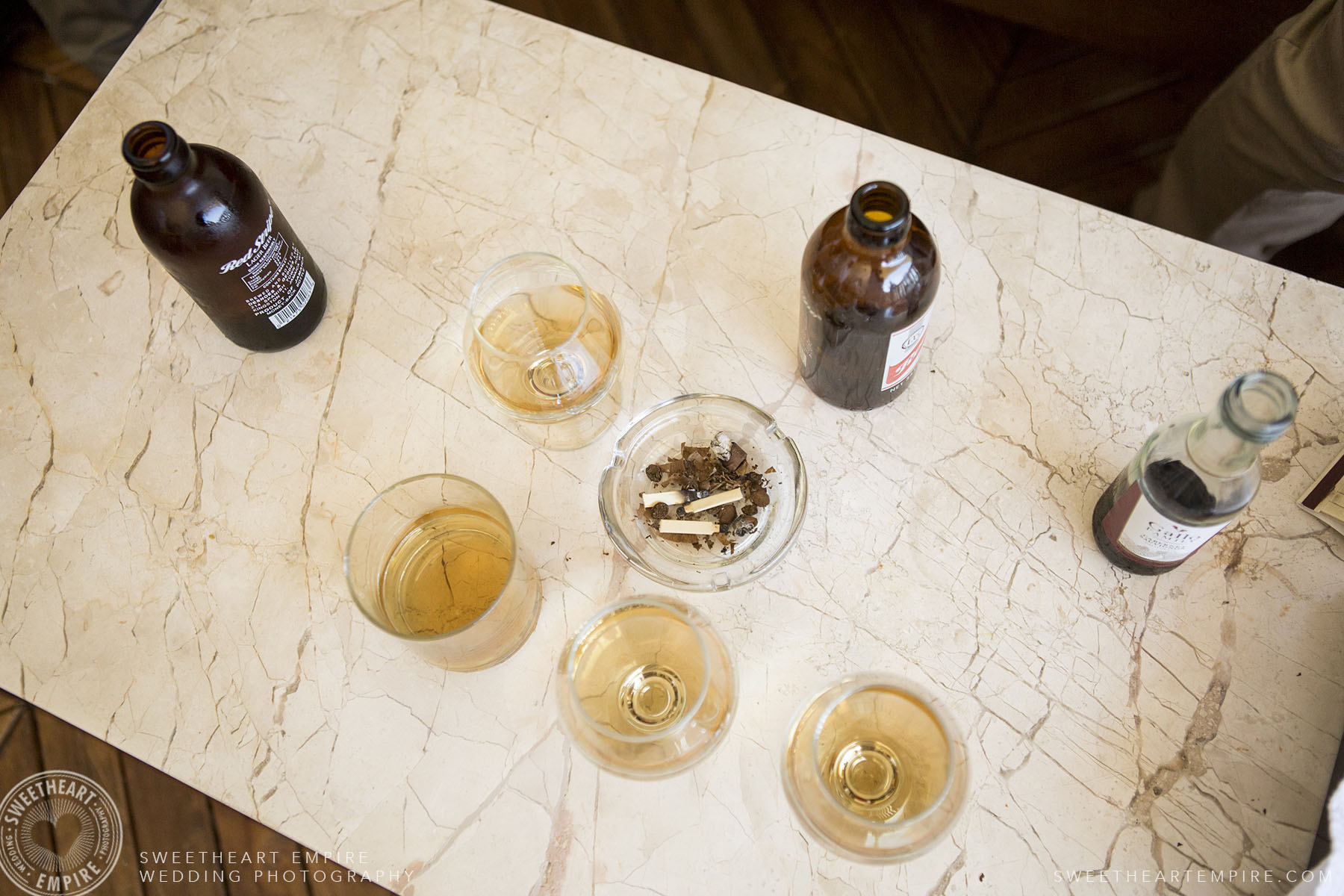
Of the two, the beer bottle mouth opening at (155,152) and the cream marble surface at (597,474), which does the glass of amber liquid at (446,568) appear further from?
the beer bottle mouth opening at (155,152)

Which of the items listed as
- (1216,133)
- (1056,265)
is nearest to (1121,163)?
(1216,133)

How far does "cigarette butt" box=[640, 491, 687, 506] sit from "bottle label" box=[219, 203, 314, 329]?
0.49 m

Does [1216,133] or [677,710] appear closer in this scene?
[677,710]

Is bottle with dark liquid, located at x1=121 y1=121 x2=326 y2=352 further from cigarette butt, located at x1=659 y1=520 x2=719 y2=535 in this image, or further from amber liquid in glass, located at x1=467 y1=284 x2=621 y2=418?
cigarette butt, located at x1=659 y1=520 x2=719 y2=535

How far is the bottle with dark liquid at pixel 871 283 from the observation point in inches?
29.9

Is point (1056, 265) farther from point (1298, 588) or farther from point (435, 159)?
point (435, 159)

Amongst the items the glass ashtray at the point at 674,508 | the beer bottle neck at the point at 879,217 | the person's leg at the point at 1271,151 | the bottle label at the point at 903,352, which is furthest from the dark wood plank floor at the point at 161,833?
the person's leg at the point at 1271,151

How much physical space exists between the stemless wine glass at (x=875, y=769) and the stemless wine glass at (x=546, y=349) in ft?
1.40

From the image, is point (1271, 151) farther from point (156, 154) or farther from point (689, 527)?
point (156, 154)

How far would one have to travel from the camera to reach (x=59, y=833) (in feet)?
4.22

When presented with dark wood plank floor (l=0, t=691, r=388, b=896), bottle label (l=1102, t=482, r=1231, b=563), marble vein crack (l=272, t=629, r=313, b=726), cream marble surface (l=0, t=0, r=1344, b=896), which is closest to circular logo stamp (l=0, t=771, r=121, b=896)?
dark wood plank floor (l=0, t=691, r=388, b=896)

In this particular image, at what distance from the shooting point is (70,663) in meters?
1.01

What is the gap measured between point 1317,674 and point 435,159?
124 cm

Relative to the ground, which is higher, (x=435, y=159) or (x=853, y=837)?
(x=435, y=159)
